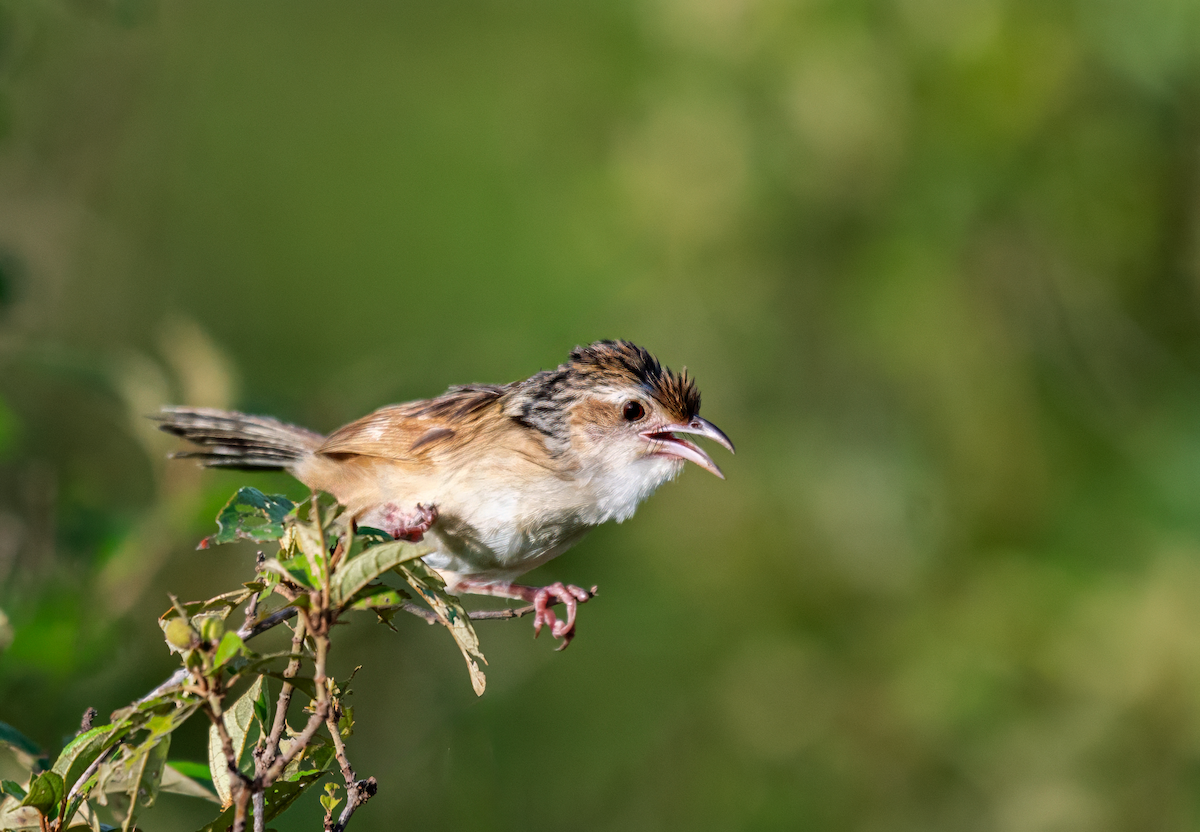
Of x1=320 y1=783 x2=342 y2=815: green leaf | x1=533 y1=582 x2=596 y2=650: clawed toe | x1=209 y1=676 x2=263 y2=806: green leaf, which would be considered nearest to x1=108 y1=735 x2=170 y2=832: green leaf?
x1=209 y1=676 x2=263 y2=806: green leaf

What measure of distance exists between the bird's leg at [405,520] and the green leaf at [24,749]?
119cm

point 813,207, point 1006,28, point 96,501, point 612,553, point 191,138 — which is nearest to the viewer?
point 96,501

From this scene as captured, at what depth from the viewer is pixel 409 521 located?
3258mm

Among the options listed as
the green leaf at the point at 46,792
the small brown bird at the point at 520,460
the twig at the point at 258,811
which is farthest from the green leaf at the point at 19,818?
the small brown bird at the point at 520,460

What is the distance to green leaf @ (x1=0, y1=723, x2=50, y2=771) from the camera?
2.04 metres

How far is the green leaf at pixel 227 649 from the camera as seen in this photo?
1.58 m

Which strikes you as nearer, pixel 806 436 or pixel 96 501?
pixel 96 501

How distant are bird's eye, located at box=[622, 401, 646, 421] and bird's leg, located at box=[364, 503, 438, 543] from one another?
639 mm

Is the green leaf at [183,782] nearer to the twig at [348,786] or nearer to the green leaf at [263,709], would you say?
the green leaf at [263,709]

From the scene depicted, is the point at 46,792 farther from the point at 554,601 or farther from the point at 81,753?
the point at 554,601

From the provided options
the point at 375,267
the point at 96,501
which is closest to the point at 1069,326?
the point at 96,501

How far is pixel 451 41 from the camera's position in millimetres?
10453

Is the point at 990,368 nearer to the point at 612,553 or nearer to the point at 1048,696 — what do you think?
the point at 1048,696

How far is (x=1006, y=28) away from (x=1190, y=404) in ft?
6.82
